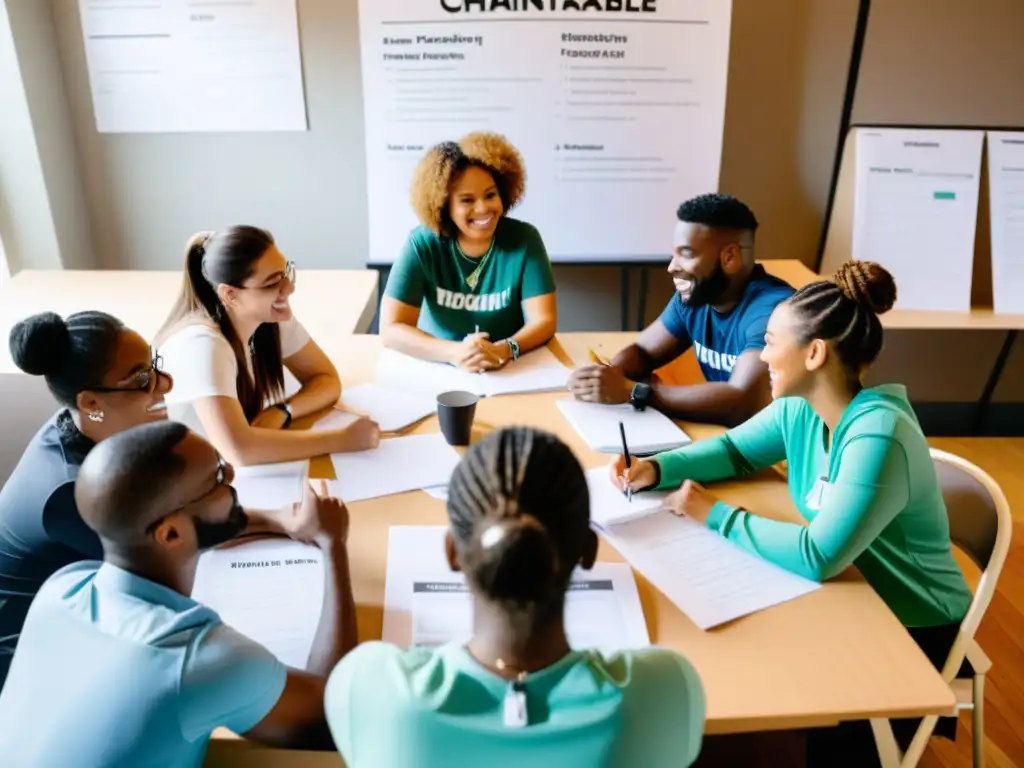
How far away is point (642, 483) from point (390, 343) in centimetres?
96

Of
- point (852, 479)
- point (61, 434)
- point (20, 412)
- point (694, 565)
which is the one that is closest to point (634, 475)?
point (694, 565)

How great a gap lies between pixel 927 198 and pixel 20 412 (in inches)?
119

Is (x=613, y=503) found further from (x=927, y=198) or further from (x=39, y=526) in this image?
(x=927, y=198)

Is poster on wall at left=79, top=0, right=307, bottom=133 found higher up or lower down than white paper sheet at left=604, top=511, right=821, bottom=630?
higher up

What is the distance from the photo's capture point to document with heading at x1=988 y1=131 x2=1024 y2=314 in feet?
9.82

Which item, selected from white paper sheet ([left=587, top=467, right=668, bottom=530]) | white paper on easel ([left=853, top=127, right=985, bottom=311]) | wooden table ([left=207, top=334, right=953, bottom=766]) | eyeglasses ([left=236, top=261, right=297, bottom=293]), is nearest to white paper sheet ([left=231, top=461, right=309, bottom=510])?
wooden table ([left=207, top=334, right=953, bottom=766])

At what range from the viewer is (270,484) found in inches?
58.9

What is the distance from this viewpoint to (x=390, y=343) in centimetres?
219

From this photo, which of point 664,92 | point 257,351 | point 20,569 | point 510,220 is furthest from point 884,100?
point 20,569

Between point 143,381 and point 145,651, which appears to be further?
point 143,381

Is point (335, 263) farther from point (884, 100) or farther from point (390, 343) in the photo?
point (884, 100)

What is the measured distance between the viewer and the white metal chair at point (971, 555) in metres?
1.31

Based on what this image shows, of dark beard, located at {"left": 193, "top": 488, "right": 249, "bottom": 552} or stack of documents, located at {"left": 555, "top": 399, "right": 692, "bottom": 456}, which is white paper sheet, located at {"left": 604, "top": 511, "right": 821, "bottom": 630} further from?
dark beard, located at {"left": 193, "top": 488, "right": 249, "bottom": 552}

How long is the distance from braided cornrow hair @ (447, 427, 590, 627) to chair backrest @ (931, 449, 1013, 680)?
892 mm
